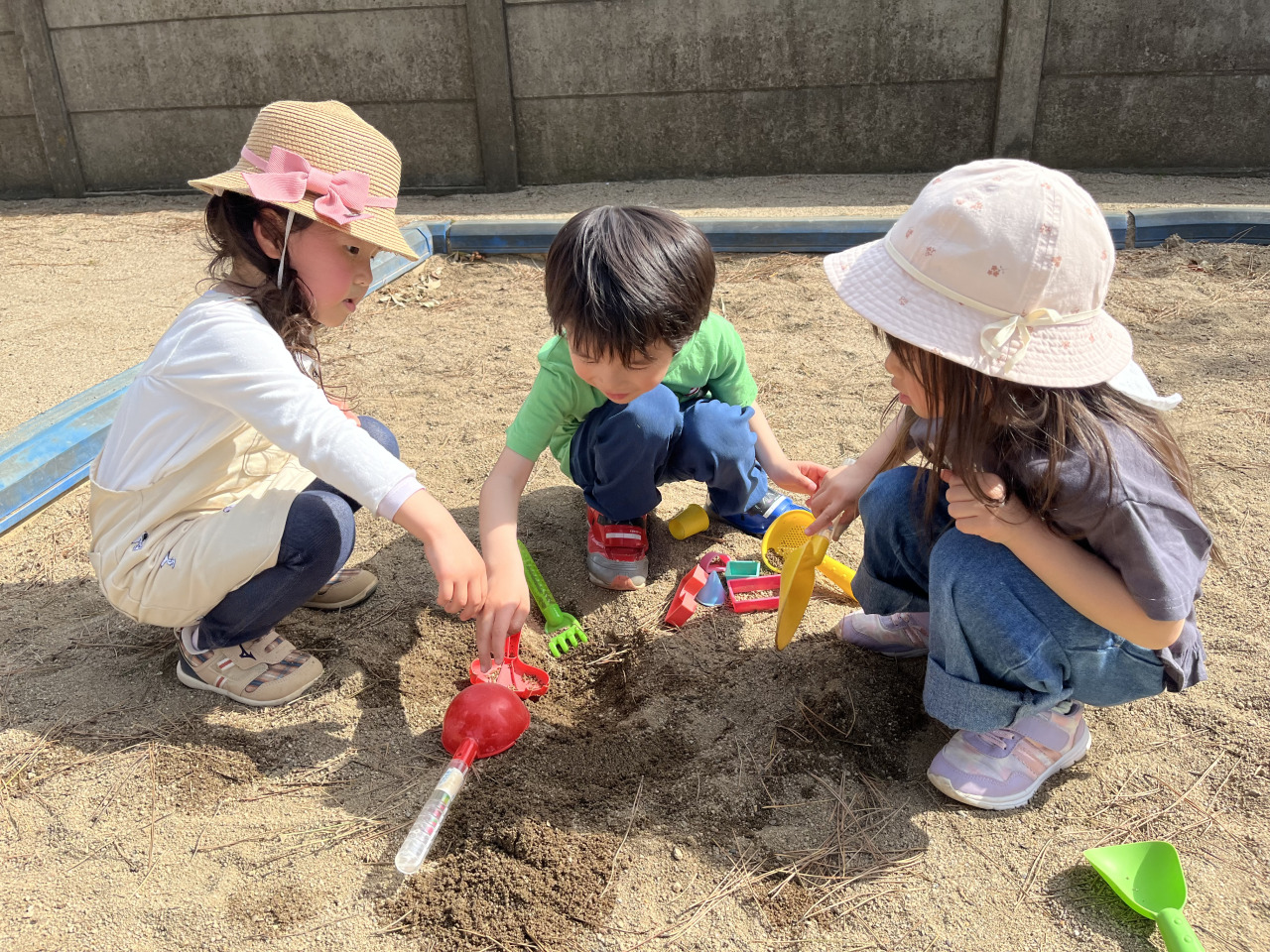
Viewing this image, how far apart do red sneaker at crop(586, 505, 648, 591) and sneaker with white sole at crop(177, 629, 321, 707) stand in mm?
644

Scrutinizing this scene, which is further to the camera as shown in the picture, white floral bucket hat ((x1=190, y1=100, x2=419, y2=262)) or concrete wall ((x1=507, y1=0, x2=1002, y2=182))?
concrete wall ((x1=507, y1=0, x2=1002, y2=182))

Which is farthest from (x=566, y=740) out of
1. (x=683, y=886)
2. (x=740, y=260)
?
(x=740, y=260)

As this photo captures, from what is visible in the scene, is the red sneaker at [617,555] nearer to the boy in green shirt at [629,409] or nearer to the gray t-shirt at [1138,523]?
the boy in green shirt at [629,409]

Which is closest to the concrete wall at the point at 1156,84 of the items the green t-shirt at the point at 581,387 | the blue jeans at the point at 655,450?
the green t-shirt at the point at 581,387

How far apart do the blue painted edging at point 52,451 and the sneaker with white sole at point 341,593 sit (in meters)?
0.71

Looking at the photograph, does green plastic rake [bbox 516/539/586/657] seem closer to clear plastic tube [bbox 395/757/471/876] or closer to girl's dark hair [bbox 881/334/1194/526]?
clear plastic tube [bbox 395/757/471/876]

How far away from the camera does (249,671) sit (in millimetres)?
1734

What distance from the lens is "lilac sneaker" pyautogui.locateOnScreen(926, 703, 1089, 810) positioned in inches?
58.1

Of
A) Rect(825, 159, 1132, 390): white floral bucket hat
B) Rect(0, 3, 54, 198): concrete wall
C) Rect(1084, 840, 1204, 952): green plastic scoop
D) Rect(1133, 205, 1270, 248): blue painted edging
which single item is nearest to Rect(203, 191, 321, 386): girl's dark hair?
Rect(825, 159, 1132, 390): white floral bucket hat

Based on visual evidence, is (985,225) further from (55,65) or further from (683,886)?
(55,65)

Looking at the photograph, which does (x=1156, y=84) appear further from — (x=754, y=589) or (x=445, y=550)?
(x=445, y=550)

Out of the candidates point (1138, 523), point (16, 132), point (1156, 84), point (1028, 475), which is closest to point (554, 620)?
point (1028, 475)

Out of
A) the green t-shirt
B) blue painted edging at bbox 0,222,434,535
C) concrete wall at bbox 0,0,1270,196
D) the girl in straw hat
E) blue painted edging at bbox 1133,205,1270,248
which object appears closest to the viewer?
the girl in straw hat

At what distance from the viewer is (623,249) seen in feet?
5.52
